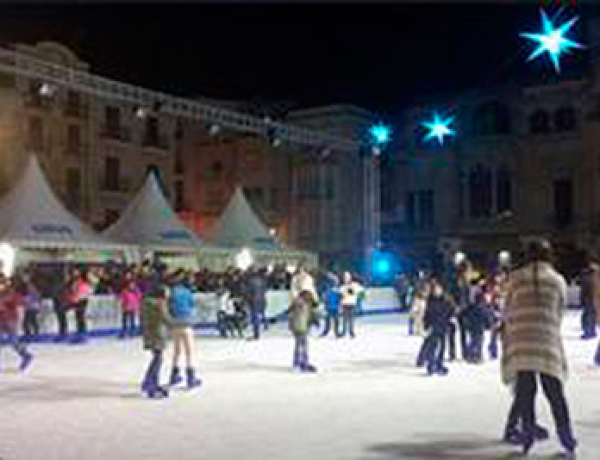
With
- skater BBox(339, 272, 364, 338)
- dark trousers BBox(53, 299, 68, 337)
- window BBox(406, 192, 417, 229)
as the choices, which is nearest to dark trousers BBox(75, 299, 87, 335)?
dark trousers BBox(53, 299, 68, 337)

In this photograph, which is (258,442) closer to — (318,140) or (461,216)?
(318,140)

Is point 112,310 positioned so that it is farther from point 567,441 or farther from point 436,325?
point 567,441

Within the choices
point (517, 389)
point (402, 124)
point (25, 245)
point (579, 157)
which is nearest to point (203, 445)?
point (517, 389)

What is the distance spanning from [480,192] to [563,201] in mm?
4285

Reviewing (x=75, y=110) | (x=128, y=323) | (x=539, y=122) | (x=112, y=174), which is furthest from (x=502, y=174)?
(x=128, y=323)

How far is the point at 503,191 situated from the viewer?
51438mm

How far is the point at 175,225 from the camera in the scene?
33.6 m

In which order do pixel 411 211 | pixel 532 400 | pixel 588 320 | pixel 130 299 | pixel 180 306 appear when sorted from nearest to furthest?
pixel 532 400 → pixel 180 306 → pixel 588 320 → pixel 130 299 → pixel 411 211

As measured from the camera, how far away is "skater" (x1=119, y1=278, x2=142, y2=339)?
2469 cm

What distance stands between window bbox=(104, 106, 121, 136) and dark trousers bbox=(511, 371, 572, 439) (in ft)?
151

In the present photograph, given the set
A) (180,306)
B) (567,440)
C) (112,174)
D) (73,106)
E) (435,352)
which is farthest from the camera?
(112,174)

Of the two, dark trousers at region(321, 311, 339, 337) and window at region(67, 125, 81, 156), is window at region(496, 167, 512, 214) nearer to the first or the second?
window at region(67, 125, 81, 156)

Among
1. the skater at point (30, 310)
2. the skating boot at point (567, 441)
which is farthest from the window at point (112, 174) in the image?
the skating boot at point (567, 441)

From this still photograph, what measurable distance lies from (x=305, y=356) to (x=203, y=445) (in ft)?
23.6
